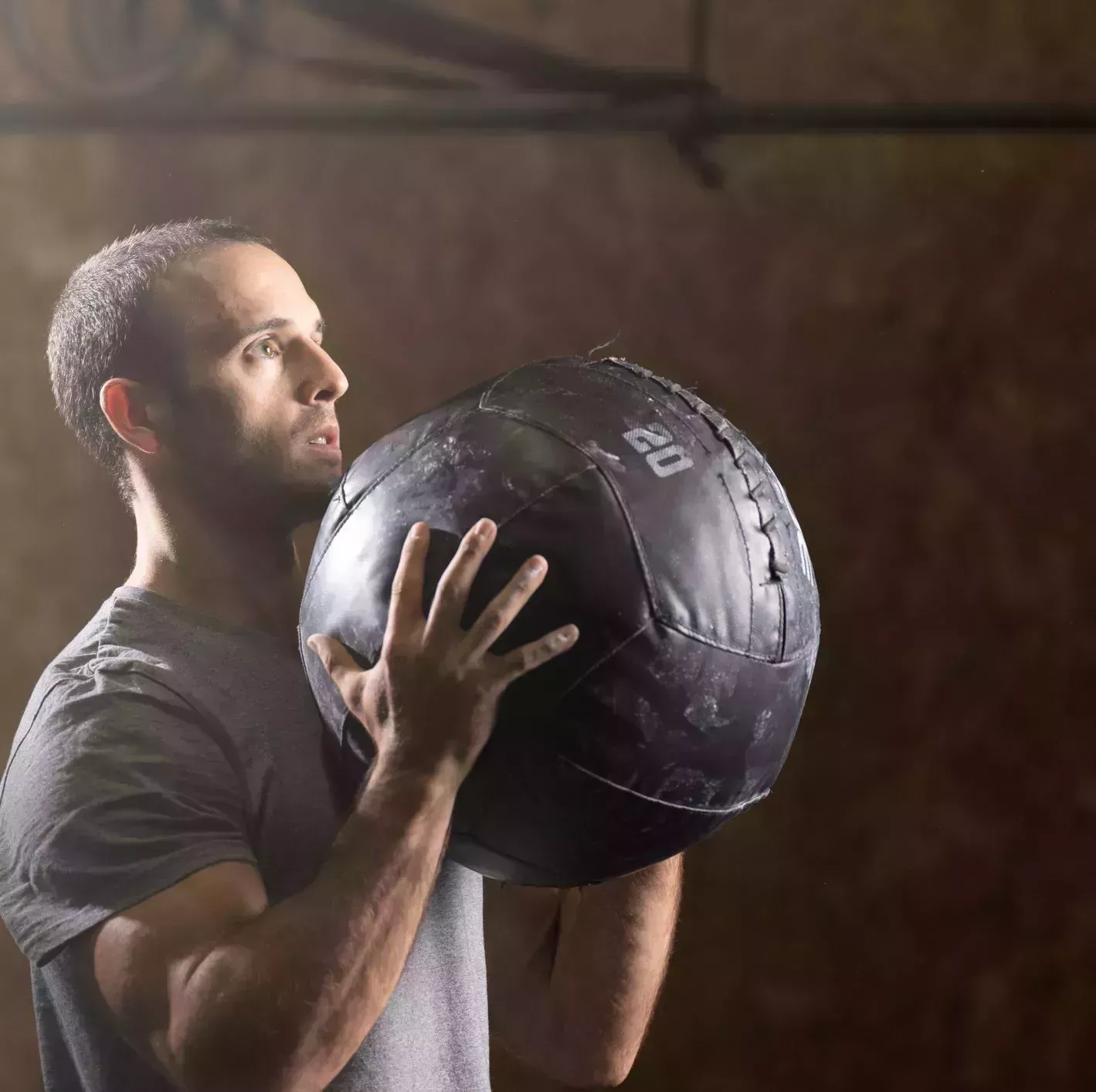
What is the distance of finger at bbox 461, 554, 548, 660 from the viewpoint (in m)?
0.90

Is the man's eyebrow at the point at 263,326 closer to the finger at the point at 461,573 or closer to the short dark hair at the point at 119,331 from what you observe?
the short dark hair at the point at 119,331

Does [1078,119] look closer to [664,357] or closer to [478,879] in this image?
[664,357]

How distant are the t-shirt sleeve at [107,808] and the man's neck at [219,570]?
0.58ft

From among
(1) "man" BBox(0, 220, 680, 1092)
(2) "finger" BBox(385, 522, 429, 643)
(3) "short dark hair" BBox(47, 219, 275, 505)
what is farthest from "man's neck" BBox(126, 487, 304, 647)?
(2) "finger" BBox(385, 522, 429, 643)

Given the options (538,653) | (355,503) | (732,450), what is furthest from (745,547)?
(355,503)

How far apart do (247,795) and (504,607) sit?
0.41m

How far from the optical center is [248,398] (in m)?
1.32

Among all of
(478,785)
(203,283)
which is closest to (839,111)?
(203,283)

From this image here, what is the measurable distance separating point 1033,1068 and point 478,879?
3.81ft

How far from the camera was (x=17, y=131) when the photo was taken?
1.75 metres

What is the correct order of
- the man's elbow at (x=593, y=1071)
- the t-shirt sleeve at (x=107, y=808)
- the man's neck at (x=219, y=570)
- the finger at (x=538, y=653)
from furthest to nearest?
1. the man's elbow at (x=593, y=1071)
2. the man's neck at (x=219, y=570)
3. the t-shirt sleeve at (x=107, y=808)
4. the finger at (x=538, y=653)

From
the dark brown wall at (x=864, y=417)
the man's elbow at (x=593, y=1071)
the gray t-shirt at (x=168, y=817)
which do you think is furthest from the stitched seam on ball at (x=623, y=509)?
the dark brown wall at (x=864, y=417)

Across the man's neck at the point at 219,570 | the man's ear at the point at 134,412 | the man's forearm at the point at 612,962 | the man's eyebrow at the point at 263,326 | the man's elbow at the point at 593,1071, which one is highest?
the man's eyebrow at the point at 263,326

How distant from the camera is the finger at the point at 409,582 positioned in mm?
924
